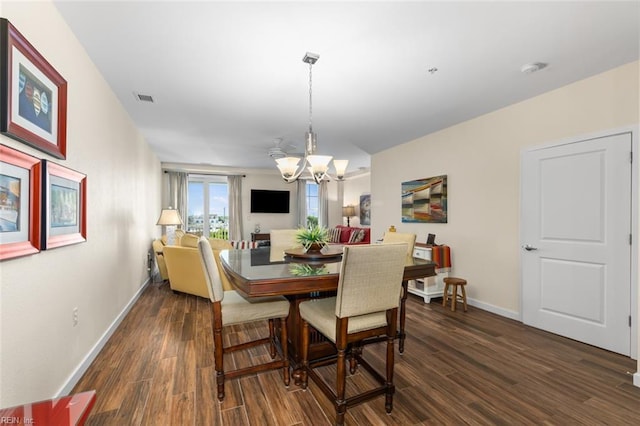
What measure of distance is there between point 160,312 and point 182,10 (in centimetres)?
329

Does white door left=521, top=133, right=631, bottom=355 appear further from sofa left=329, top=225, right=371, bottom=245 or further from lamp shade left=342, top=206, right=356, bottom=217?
lamp shade left=342, top=206, right=356, bottom=217

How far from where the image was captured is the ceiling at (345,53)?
191 cm

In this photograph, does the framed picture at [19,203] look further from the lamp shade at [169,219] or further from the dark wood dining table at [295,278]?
the lamp shade at [169,219]

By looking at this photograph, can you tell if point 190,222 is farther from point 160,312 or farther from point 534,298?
point 534,298

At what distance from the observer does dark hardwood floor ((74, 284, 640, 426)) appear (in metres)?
1.77

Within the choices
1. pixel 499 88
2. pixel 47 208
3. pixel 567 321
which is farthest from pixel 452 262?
pixel 47 208

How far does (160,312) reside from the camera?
3.66 meters

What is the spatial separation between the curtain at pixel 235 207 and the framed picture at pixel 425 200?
4.63 m

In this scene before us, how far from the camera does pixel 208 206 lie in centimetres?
795

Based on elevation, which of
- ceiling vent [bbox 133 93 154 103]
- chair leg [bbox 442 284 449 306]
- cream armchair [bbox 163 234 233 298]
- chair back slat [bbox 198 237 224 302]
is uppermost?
ceiling vent [bbox 133 93 154 103]

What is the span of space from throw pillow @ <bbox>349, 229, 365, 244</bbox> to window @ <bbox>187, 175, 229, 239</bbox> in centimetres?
339

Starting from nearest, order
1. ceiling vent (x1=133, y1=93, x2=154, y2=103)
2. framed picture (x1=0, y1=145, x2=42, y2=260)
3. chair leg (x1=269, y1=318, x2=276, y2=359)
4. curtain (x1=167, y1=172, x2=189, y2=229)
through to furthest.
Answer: framed picture (x1=0, y1=145, x2=42, y2=260) → chair leg (x1=269, y1=318, x2=276, y2=359) → ceiling vent (x1=133, y1=93, x2=154, y2=103) → curtain (x1=167, y1=172, x2=189, y2=229)

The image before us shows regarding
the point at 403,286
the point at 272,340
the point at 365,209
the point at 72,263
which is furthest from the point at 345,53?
the point at 365,209

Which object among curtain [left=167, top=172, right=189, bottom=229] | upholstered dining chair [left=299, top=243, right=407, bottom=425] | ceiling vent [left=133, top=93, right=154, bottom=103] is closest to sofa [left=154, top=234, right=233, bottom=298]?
ceiling vent [left=133, top=93, right=154, bottom=103]
